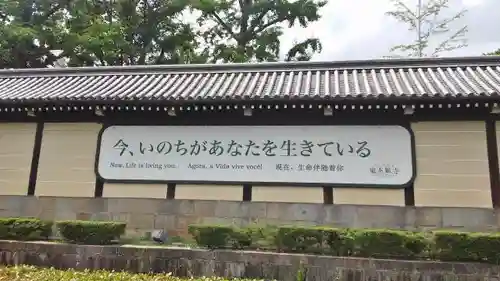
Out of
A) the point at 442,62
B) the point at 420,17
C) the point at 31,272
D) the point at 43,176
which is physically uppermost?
the point at 420,17

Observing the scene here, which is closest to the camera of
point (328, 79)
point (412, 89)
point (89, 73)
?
point (412, 89)

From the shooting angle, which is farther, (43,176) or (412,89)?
(43,176)

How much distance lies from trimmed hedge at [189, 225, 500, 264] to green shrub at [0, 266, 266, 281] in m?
0.91

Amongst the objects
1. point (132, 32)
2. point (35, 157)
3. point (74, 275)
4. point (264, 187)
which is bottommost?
point (74, 275)

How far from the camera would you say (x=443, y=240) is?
7520 millimetres

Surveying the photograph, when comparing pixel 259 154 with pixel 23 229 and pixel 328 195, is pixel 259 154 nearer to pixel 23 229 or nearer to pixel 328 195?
pixel 328 195

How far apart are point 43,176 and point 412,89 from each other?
907 centimetres

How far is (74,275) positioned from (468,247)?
21.7 feet

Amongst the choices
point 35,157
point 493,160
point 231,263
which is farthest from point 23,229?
point 493,160

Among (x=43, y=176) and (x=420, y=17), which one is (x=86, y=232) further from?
(x=420, y=17)

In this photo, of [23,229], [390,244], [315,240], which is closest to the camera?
[390,244]

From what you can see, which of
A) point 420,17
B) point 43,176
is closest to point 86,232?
point 43,176

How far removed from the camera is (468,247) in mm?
7383

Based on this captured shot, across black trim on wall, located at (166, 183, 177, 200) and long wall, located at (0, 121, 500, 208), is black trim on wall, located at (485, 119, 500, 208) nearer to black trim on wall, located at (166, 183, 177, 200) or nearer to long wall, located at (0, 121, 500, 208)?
long wall, located at (0, 121, 500, 208)
